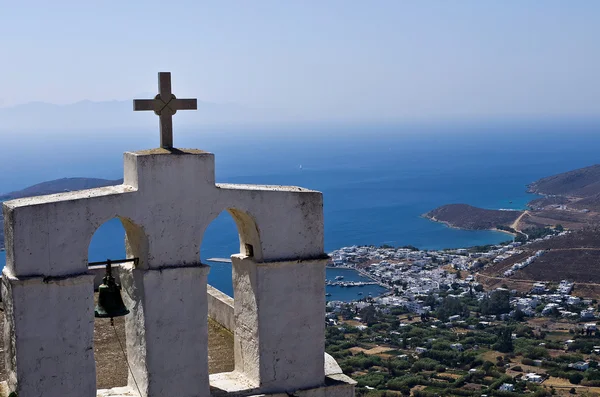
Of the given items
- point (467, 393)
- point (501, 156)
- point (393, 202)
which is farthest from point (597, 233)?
point (501, 156)

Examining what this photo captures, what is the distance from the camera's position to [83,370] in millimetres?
3553

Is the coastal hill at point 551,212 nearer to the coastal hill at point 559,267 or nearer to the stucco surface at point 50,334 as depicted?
the coastal hill at point 559,267

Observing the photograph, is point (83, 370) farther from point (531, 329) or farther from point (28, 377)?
point (531, 329)

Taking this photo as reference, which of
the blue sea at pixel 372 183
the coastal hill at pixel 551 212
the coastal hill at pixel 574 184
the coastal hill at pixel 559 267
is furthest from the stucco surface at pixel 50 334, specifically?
the coastal hill at pixel 574 184

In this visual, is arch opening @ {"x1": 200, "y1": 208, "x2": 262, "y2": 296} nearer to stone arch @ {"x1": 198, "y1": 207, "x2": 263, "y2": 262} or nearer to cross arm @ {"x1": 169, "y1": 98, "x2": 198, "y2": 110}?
stone arch @ {"x1": 198, "y1": 207, "x2": 263, "y2": 262}

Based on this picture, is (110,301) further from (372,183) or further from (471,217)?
(372,183)

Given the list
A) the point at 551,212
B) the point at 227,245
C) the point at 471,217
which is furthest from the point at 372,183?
the point at 227,245

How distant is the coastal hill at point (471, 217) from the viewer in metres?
81.1

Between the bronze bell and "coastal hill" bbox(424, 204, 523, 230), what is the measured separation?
77527 millimetres

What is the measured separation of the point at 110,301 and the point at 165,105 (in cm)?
91

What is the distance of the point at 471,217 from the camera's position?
85.2m

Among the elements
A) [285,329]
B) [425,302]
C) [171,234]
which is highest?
[171,234]

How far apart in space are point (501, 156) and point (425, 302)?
145m

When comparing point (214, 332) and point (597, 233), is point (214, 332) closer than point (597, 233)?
Yes
